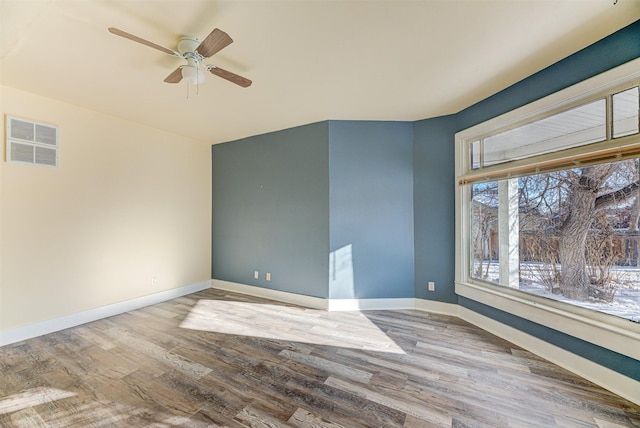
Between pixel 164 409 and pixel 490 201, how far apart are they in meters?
3.59

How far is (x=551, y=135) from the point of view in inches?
95.0

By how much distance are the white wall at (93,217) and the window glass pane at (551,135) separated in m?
4.45

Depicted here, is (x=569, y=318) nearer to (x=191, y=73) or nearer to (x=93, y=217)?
(x=191, y=73)

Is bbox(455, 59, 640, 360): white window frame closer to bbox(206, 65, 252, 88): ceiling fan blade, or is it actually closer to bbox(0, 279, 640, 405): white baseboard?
bbox(0, 279, 640, 405): white baseboard

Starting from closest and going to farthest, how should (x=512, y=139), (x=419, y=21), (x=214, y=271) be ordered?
(x=419, y=21)
(x=512, y=139)
(x=214, y=271)

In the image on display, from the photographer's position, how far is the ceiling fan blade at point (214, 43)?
1.64m

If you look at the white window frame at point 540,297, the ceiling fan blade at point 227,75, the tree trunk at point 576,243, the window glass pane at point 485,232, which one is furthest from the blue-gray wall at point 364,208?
the ceiling fan blade at point 227,75

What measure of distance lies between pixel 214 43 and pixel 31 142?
2.64 meters

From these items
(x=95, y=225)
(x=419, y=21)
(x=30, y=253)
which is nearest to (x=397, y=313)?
(x=419, y=21)

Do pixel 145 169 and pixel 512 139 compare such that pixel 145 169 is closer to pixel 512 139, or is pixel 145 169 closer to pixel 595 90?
pixel 512 139

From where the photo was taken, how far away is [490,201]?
3.02 meters

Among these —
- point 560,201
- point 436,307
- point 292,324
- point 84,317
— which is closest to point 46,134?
point 84,317

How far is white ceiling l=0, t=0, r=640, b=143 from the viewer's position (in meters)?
1.68

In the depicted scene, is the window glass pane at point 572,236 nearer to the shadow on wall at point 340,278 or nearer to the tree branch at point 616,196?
the tree branch at point 616,196
